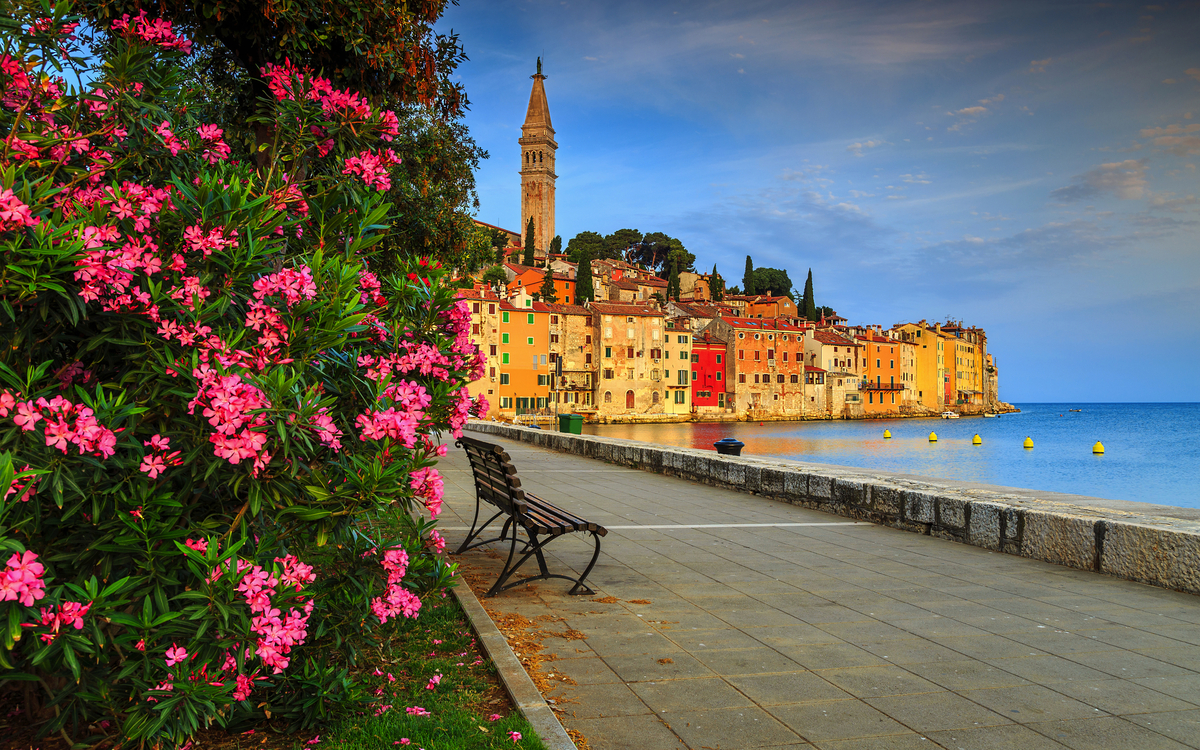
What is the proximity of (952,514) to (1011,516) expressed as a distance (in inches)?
25.4

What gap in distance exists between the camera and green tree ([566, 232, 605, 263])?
11748cm

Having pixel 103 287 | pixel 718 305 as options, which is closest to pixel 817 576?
pixel 103 287

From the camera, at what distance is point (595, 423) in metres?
80.6

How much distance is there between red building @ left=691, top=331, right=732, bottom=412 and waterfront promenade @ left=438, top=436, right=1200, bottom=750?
267ft

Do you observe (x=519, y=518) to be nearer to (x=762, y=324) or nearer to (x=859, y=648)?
(x=859, y=648)

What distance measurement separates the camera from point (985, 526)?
6891 mm

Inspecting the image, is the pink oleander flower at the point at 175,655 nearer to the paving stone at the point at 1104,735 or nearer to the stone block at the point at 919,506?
the paving stone at the point at 1104,735

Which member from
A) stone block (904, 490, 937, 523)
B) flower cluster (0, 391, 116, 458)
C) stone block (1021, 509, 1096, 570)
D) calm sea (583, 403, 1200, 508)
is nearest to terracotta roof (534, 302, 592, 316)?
calm sea (583, 403, 1200, 508)

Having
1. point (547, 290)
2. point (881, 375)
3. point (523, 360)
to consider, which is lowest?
point (523, 360)

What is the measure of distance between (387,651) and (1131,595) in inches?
198

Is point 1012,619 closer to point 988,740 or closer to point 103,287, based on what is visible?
point 988,740

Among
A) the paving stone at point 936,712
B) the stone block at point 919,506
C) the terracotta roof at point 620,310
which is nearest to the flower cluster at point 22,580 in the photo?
the paving stone at point 936,712

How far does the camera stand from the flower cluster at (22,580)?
1.92 meters

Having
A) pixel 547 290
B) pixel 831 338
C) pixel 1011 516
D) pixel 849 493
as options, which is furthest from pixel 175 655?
pixel 831 338
